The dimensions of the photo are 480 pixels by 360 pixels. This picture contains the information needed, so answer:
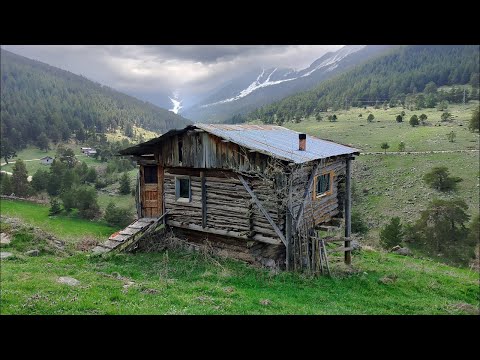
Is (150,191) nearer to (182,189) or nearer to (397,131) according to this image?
(182,189)

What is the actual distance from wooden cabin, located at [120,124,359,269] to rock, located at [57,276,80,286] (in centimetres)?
659

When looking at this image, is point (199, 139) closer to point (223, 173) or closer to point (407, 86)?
point (223, 173)

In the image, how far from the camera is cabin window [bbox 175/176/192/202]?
1736 centimetres

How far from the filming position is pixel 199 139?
16.0 metres

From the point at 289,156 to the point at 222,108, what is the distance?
261ft

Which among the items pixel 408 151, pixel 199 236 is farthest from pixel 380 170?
pixel 199 236

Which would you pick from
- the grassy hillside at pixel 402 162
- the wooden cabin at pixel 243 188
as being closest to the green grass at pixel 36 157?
the grassy hillside at pixel 402 162

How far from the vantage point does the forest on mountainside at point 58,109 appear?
3396 inches

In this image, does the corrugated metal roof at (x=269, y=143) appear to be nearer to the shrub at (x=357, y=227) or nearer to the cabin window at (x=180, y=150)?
the cabin window at (x=180, y=150)

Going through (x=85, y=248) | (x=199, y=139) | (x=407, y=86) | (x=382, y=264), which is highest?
(x=407, y=86)

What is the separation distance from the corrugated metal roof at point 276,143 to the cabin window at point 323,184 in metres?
1.32

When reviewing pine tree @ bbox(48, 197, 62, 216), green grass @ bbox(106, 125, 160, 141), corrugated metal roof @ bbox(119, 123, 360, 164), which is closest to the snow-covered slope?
green grass @ bbox(106, 125, 160, 141)

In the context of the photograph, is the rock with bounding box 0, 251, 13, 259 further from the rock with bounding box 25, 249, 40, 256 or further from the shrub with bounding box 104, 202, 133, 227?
the shrub with bounding box 104, 202, 133, 227

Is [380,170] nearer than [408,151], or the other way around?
[380,170]
